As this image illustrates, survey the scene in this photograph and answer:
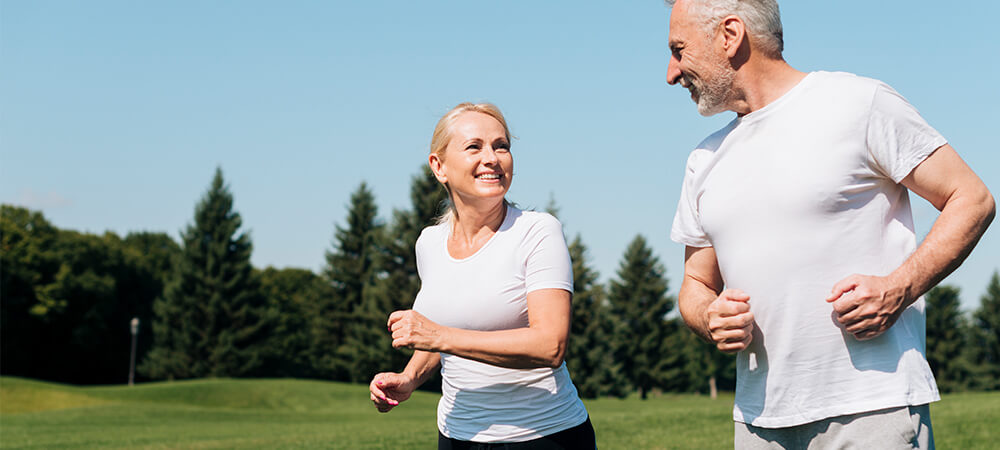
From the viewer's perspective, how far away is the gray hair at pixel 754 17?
2764 millimetres

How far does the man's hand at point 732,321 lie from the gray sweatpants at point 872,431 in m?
0.33

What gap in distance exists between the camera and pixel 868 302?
2404 millimetres

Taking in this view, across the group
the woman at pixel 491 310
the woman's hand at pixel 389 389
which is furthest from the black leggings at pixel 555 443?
the woman's hand at pixel 389 389

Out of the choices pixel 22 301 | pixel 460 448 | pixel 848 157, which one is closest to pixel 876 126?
pixel 848 157

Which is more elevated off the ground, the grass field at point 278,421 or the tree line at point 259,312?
the tree line at point 259,312

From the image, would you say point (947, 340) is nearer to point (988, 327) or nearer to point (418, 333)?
point (988, 327)

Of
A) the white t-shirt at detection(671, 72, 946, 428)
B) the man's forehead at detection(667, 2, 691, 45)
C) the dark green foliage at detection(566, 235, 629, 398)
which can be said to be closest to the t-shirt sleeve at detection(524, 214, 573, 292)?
the white t-shirt at detection(671, 72, 946, 428)

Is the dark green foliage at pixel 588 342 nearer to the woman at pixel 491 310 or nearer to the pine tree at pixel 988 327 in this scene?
the pine tree at pixel 988 327

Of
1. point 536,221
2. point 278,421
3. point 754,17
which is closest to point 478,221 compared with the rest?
point 536,221

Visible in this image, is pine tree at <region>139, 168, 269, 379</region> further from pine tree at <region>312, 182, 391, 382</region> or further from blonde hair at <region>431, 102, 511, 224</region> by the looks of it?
blonde hair at <region>431, 102, 511, 224</region>

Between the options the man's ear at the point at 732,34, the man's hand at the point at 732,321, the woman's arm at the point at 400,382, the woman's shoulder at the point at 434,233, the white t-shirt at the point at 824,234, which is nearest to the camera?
the white t-shirt at the point at 824,234

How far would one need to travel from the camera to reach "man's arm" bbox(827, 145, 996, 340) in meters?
2.42

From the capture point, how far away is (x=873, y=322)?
2.42m

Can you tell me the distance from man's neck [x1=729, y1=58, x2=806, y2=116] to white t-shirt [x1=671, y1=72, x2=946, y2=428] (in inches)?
2.8
